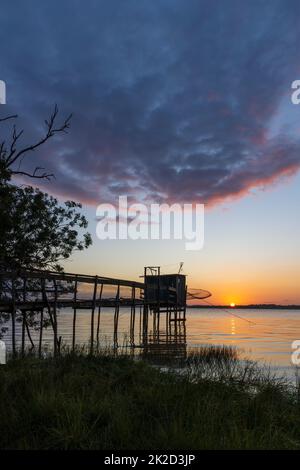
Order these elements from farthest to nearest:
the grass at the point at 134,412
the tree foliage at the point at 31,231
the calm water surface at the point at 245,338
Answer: the calm water surface at the point at 245,338
the tree foliage at the point at 31,231
the grass at the point at 134,412

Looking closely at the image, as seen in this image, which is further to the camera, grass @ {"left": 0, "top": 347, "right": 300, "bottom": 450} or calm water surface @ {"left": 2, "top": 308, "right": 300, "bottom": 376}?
calm water surface @ {"left": 2, "top": 308, "right": 300, "bottom": 376}

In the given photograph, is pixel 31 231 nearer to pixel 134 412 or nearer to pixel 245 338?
pixel 134 412

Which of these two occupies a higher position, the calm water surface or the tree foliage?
the tree foliage

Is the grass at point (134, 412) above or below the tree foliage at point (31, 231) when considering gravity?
below

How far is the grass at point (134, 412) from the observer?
294 inches

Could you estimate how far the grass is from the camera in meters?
7.47

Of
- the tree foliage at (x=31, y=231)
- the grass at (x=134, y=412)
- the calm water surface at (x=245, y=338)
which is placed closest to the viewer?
the grass at (x=134, y=412)

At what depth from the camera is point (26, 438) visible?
7691mm

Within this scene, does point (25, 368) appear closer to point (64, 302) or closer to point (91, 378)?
point (91, 378)

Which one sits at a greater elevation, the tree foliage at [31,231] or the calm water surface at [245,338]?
the tree foliage at [31,231]

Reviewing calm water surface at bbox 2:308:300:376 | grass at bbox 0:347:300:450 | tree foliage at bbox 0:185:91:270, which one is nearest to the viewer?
grass at bbox 0:347:300:450

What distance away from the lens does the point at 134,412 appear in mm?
8977

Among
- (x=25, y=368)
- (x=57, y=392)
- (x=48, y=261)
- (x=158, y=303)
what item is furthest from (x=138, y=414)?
(x=158, y=303)

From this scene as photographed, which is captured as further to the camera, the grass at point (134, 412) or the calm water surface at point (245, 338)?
the calm water surface at point (245, 338)
